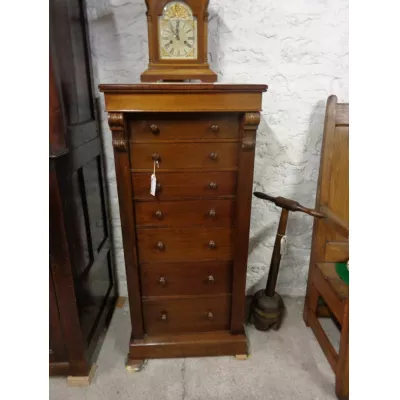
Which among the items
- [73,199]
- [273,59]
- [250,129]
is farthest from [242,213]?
[273,59]

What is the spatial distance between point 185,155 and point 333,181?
786mm

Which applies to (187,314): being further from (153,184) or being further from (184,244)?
(153,184)

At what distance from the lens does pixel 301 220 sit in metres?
1.76

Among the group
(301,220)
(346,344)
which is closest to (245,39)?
(301,220)

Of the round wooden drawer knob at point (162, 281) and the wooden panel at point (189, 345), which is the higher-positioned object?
the round wooden drawer knob at point (162, 281)

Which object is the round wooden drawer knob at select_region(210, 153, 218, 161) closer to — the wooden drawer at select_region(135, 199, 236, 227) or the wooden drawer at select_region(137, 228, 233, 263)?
the wooden drawer at select_region(135, 199, 236, 227)

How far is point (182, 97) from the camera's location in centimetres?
106

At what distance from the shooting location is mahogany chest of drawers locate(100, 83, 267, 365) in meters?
1.07

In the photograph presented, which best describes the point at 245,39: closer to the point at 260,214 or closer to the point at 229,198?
the point at 229,198

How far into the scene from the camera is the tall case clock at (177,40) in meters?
1.13

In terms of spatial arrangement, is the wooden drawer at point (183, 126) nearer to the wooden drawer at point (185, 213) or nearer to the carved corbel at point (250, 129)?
the carved corbel at point (250, 129)

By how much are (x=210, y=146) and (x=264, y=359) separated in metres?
1.07

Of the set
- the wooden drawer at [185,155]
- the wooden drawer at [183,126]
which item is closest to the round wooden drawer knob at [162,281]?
the wooden drawer at [185,155]

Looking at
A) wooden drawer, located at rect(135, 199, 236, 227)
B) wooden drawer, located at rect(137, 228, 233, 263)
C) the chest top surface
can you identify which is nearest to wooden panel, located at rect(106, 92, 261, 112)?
the chest top surface
